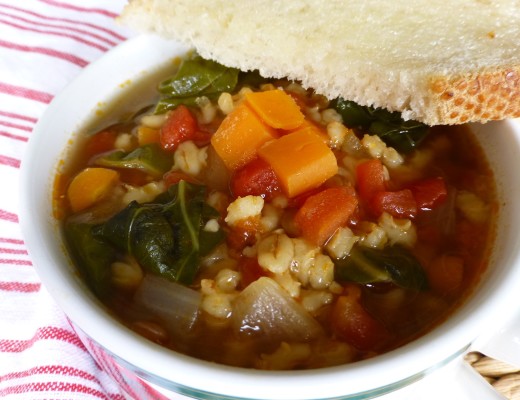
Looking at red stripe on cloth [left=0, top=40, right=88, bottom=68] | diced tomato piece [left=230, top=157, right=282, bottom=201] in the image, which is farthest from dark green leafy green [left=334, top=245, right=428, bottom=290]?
red stripe on cloth [left=0, top=40, right=88, bottom=68]

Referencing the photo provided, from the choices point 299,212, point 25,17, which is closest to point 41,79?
point 25,17

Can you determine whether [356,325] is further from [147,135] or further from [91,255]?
[147,135]

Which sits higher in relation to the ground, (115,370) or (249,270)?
(249,270)

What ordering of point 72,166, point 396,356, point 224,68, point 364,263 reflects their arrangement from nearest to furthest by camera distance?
point 396,356 → point 364,263 → point 72,166 → point 224,68

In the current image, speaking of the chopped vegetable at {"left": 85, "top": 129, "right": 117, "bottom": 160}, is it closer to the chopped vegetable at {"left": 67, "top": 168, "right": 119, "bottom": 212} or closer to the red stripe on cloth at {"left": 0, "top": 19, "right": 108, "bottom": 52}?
the chopped vegetable at {"left": 67, "top": 168, "right": 119, "bottom": 212}

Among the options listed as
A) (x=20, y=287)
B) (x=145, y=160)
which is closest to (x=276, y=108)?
(x=145, y=160)

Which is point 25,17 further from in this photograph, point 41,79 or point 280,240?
point 280,240

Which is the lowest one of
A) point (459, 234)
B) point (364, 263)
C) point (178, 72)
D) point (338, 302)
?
point (338, 302)
